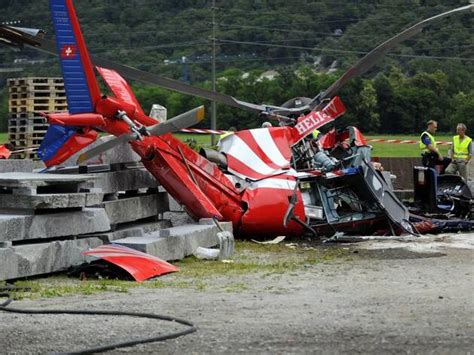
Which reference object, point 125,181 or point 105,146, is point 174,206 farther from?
point 105,146

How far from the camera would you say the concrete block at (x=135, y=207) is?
48.1 ft

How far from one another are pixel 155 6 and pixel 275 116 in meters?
59.8

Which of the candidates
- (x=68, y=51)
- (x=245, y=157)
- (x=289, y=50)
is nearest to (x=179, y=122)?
(x=68, y=51)

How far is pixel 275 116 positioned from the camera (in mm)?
18812

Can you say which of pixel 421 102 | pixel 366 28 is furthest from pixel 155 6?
pixel 421 102

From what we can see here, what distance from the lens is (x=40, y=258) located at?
12328 millimetres

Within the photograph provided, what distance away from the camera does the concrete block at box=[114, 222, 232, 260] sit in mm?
13383

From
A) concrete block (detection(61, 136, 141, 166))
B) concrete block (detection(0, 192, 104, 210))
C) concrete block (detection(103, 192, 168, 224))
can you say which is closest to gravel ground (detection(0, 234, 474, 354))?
concrete block (detection(0, 192, 104, 210))

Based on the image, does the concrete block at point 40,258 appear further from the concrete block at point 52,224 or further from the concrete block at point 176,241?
the concrete block at point 176,241

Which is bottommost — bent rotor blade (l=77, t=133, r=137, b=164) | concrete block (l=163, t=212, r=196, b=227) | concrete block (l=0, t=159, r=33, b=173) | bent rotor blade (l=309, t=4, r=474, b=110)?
concrete block (l=163, t=212, r=196, b=227)

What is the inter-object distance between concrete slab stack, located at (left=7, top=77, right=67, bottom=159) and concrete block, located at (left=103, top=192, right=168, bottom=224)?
395 inches

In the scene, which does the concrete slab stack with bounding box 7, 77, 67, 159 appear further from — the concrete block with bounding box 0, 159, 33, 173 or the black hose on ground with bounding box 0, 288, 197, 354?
the black hose on ground with bounding box 0, 288, 197, 354

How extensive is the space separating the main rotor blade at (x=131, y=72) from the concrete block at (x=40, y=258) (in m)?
3.12

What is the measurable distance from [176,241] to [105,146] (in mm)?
1801
